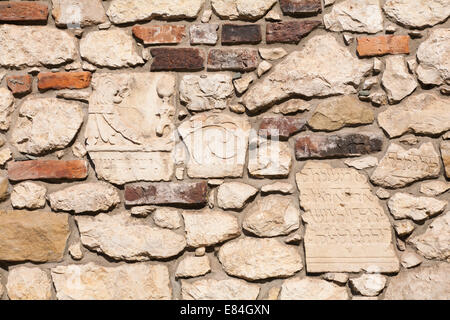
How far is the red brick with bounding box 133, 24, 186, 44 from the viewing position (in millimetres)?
1789

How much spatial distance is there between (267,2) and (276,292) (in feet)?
3.92

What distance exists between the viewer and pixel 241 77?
178 centimetres

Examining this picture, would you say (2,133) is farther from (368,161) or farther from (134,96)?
(368,161)

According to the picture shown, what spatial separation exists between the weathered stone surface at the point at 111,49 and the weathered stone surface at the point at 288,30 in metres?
0.56

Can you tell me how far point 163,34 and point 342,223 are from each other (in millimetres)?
1078

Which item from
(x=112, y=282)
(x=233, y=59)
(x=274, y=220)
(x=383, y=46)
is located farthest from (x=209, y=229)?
(x=383, y=46)

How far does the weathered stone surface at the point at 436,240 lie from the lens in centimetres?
168

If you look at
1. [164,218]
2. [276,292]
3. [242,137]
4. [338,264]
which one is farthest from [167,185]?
[338,264]

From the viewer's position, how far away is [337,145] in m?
1.73

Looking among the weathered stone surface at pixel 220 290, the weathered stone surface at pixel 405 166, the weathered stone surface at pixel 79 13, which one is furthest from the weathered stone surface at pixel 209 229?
the weathered stone surface at pixel 79 13

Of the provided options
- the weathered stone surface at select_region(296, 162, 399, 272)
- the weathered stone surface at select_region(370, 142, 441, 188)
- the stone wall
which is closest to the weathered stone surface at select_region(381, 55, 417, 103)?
the stone wall

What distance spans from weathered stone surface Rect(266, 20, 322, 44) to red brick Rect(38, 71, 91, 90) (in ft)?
2.60

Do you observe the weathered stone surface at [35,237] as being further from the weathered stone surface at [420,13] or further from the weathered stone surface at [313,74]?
the weathered stone surface at [420,13]

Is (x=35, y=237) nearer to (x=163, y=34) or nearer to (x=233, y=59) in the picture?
(x=163, y=34)
